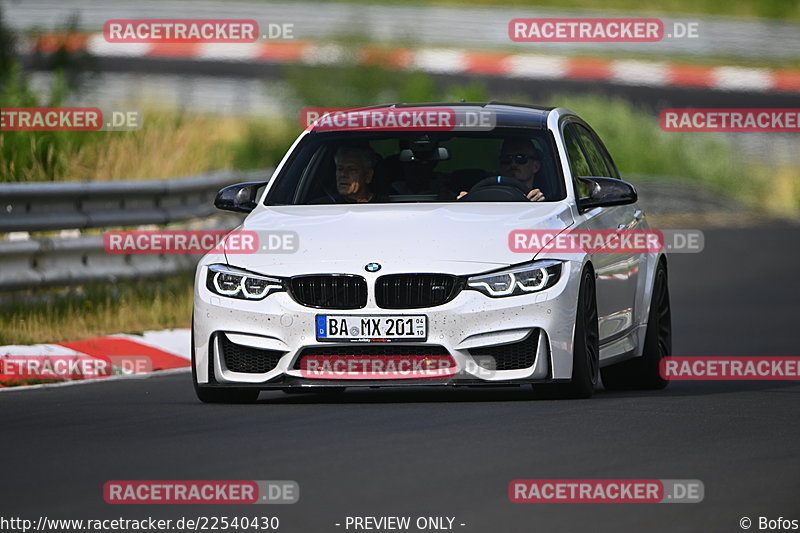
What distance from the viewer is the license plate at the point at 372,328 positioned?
420 inches

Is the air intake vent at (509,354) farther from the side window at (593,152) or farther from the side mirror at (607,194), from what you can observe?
the side window at (593,152)

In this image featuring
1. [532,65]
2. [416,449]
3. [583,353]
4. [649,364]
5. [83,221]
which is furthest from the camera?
[532,65]

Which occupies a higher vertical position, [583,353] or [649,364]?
[583,353]

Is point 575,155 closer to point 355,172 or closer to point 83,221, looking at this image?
point 355,172

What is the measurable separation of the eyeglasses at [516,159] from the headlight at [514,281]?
1438mm

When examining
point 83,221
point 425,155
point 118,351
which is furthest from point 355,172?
point 83,221

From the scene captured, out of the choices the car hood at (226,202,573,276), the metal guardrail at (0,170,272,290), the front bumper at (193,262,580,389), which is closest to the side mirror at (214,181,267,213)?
the car hood at (226,202,573,276)

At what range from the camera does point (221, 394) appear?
442 inches

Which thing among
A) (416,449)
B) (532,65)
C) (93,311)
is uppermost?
(416,449)

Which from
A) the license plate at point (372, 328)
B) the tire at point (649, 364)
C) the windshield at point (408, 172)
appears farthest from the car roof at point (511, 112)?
the license plate at point (372, 328)

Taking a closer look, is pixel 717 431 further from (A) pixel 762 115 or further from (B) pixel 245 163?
(A) pixel 762 115

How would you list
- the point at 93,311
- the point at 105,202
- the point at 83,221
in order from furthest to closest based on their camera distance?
the point at 105,202
the point at 83,221
the point at 93,311

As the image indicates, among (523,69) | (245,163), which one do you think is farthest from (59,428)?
(523,69)

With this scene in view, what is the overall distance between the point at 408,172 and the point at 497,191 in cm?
64
